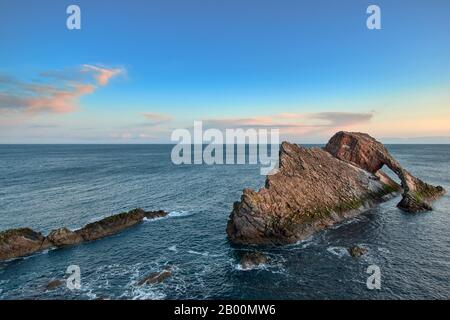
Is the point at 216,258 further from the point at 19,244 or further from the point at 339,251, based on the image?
the point at 19,244

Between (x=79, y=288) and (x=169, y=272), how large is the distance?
12.3 metres

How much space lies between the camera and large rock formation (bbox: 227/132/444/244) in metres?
59.1

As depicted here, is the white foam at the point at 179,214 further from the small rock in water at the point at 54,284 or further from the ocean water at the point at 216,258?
the small rock in water at the point at 54,284

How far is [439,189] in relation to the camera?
89062 millimetres

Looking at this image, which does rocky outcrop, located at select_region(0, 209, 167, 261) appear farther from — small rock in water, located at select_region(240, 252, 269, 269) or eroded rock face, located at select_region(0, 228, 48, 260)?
small rock in water, located at select_region(240, 252, 269, 269)

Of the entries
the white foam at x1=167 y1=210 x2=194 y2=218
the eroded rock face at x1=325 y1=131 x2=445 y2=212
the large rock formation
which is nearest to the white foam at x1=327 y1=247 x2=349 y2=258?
the large rock formation

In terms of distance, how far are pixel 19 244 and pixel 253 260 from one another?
4123 cm

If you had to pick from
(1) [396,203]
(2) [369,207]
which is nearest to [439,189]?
(1) [396,203]

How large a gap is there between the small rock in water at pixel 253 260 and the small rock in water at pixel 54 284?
26.3 metres

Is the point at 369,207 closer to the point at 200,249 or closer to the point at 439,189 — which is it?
the point at 439,189

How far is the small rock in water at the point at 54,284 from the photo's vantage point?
43.6 metres
